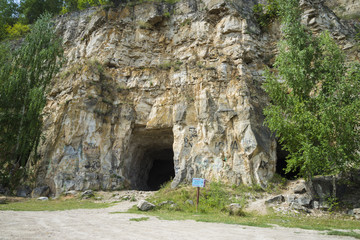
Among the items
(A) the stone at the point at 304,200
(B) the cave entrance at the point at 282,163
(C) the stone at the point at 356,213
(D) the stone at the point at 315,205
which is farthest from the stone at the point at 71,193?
(C) the stone at the point at 356,213

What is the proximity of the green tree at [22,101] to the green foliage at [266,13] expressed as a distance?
18.6m

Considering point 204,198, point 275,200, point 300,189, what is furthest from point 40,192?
point 300,189

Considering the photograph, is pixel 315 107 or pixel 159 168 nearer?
pixel 315 107

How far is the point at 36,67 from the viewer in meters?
19.8

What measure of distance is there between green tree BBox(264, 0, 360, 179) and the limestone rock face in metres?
2.77

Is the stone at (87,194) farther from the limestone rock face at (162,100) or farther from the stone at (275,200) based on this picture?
the stone at (275,200)

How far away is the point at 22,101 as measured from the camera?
18.5 meters

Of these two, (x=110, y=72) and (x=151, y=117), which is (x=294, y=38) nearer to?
(x=151, y=117)

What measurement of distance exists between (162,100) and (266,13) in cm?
1241

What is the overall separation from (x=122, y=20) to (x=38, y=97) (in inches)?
437

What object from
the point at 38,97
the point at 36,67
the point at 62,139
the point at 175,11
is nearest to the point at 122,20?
the point at 175,11

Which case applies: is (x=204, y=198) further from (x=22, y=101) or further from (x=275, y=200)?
(x=22, y=101)

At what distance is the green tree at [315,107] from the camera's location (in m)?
11.5

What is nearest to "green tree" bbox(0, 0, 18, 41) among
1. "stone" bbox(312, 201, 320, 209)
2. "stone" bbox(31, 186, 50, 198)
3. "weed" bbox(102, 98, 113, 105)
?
"weed" bbox(102, 98, 113, 105)
